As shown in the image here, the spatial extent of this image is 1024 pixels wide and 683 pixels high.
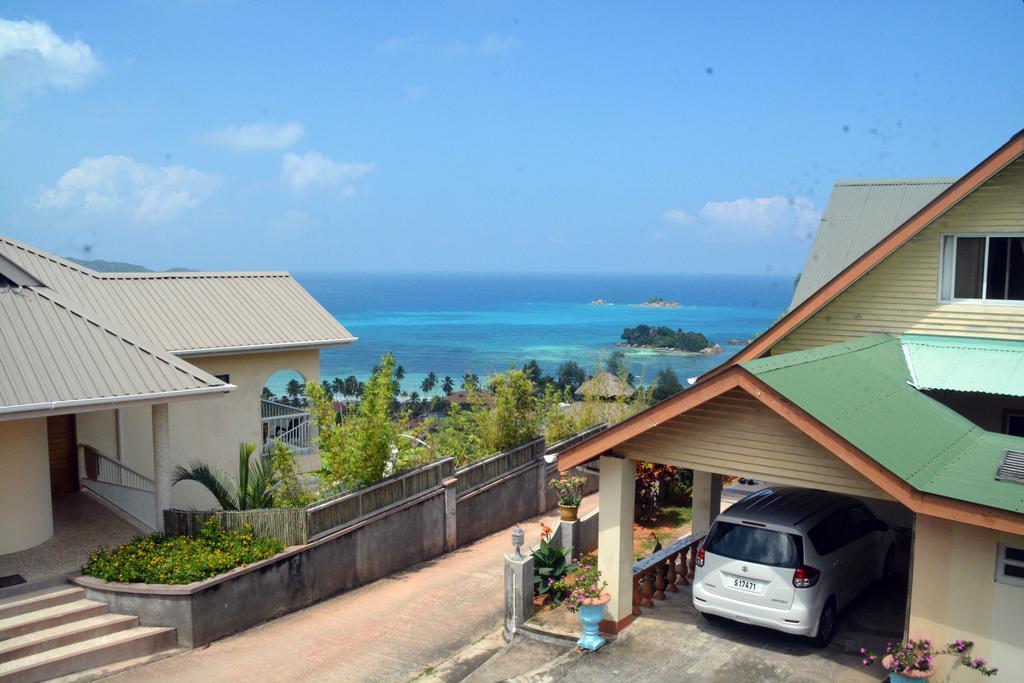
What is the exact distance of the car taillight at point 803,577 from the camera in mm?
10703

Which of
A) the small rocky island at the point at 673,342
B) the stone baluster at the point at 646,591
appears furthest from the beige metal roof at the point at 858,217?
the small rocky island at the point at 673,342

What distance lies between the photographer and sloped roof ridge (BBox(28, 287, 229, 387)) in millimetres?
14945

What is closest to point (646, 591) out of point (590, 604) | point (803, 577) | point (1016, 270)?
point (590, 604)

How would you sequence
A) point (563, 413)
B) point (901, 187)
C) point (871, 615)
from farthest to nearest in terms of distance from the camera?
point (563, 413) < point (901, 187) < point (871, 615)

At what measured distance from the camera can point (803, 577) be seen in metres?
10.7

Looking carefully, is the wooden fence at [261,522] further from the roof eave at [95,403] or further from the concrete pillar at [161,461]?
the roof eave at [95,403]

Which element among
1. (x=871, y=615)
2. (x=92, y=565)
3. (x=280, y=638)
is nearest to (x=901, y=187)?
(x=871, y=615)

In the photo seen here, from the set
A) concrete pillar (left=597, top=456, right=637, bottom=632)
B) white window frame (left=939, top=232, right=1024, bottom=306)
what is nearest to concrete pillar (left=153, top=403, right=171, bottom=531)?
concrete pillar (left=597, top=456, right=637, bottom=632)

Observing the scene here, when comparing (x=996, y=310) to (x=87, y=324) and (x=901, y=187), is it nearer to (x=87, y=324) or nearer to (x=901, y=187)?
(x=901, y=187)

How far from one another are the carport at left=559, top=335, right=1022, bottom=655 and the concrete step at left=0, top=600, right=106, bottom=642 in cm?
719

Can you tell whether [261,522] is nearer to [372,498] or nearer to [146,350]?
[372,498]

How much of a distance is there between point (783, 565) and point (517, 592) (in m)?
3.72

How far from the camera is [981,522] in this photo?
29.7 ft

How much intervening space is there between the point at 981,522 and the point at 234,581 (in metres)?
10.1
